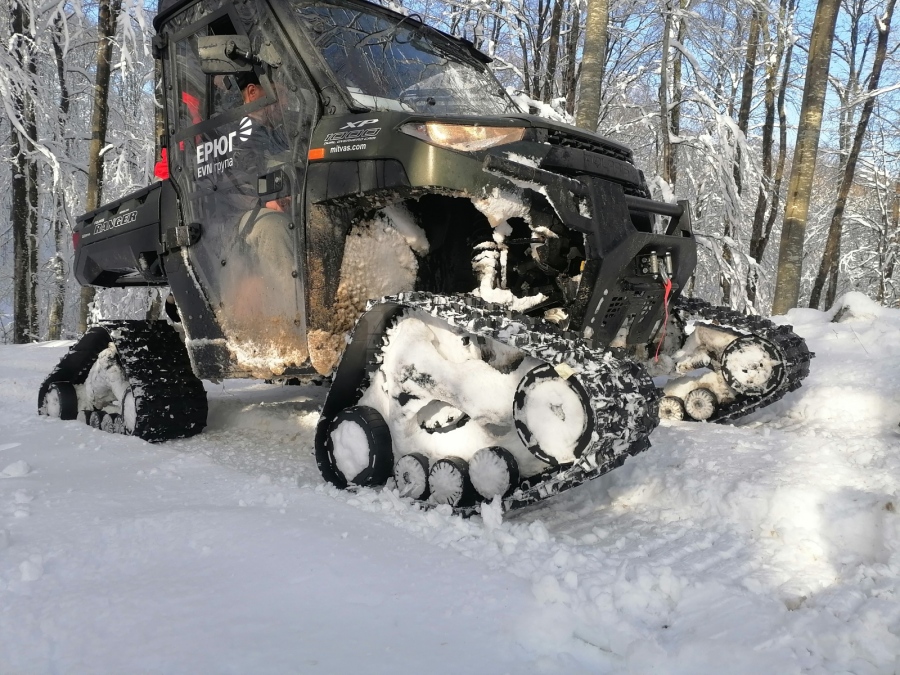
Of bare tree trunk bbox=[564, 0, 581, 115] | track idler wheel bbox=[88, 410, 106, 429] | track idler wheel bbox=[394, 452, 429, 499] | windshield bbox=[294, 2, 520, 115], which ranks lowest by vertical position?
track idler wheel bbox=[88, 410, 106, 429]

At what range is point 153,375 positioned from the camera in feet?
15.1

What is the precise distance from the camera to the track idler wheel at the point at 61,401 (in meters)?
5.01

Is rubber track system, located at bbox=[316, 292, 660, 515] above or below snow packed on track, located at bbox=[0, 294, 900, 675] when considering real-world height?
above

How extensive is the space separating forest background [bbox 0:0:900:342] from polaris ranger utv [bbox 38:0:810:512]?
16.3 ft

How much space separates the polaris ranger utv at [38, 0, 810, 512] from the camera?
2.69m

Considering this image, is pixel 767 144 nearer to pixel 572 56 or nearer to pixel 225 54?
pixel 572 56

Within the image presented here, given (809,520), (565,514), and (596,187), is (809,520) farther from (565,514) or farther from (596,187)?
(596,187)

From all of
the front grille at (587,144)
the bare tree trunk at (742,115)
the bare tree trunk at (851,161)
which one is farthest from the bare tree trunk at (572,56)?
the front grille at (587,144)

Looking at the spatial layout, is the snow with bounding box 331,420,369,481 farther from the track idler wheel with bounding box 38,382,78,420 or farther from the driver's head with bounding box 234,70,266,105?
the track idler wheel with bounding box 38,382,78,420

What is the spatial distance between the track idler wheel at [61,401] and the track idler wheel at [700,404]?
450 centimetres

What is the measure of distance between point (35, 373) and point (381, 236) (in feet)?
18.1

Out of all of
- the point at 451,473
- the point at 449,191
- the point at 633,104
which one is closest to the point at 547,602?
the point at 451,473

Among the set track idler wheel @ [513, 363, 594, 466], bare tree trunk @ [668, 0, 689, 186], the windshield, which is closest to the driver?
the windshield

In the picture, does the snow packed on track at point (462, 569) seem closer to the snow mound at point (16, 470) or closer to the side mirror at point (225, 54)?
the snow mound at point (16, 470)
